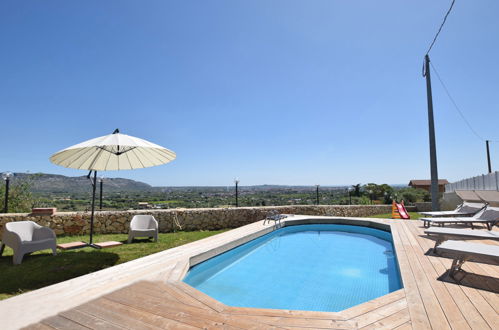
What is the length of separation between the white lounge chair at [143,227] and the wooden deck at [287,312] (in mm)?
3999

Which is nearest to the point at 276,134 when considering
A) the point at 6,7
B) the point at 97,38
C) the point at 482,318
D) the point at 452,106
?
the point at 452,106

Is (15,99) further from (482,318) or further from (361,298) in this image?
(482,318)

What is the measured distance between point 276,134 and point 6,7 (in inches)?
581

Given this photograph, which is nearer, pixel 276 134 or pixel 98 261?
pixel 98 261

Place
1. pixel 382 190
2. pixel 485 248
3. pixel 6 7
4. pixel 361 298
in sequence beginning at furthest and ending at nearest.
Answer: pixel 382 190 → pixel 6 7 → pixel 361 298 → pixel 485 248

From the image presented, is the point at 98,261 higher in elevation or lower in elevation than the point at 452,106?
lower

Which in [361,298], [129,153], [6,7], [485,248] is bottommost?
[361,298]

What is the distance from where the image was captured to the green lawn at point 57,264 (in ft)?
12.1

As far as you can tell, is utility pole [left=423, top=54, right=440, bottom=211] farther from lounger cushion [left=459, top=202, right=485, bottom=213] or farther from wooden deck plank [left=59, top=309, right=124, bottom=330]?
wooden deck plank [left=59, top=309, right=124, bottom=330]

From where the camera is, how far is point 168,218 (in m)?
9.20

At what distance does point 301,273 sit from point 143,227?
4.75 m

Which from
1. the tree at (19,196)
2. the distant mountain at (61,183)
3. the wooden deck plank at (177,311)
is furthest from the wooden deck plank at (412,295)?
the tree at (19,196)

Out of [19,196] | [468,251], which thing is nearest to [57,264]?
[468,251]

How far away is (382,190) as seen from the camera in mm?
33219
